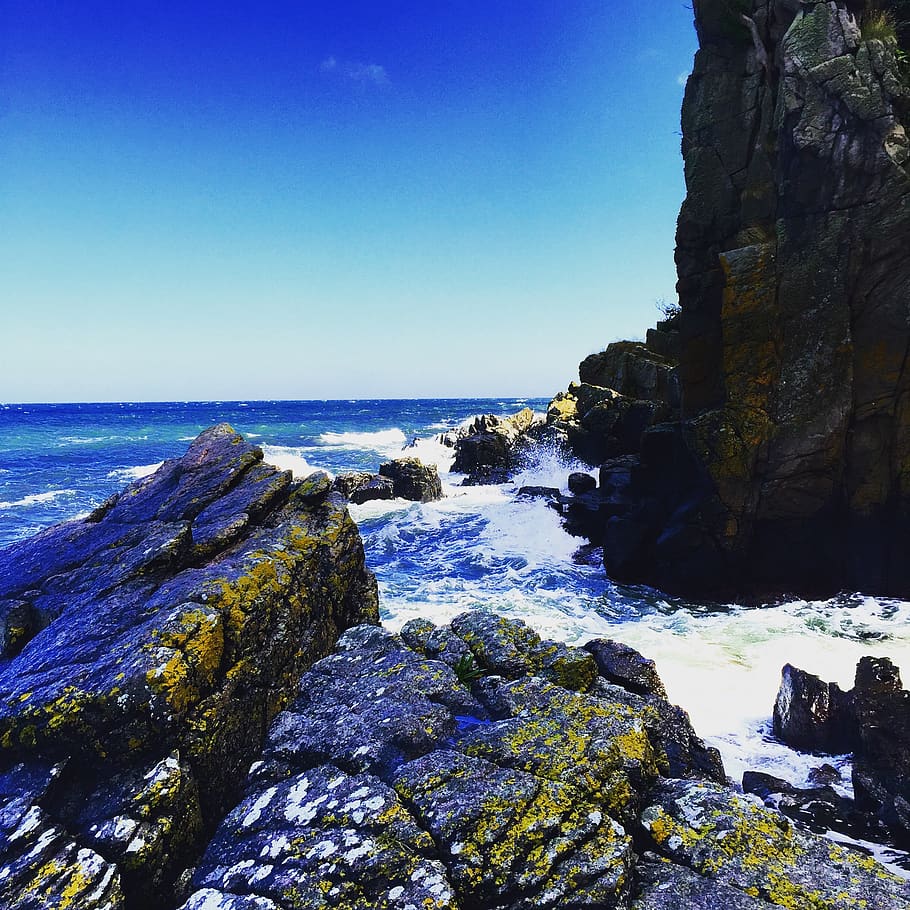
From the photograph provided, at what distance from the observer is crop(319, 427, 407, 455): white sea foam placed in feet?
214

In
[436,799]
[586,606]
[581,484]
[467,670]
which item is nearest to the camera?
[436,799]

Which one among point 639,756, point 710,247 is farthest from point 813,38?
point 639,756

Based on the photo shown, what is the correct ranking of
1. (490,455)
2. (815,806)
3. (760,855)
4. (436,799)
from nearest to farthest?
(760,855) → (436,799) → (815,806) → (490,455)

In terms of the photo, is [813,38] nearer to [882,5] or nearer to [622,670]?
[882,5]

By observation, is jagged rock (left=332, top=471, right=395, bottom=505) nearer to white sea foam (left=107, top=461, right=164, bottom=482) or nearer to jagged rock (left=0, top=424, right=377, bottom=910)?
white sea foam (left=107, top=461, right=164, bottom=482)

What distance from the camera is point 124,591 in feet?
21.7

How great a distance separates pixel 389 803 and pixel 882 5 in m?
24.0

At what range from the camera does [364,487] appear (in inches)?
1254

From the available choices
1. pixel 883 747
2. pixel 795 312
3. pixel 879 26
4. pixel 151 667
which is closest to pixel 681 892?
pixel 151 667

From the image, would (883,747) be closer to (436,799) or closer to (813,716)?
(813,716)

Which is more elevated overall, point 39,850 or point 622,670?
point 39,850

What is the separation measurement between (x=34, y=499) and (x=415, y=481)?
78.2 feet

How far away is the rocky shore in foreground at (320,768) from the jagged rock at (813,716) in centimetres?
271

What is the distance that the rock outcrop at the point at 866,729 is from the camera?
6.88 meters
